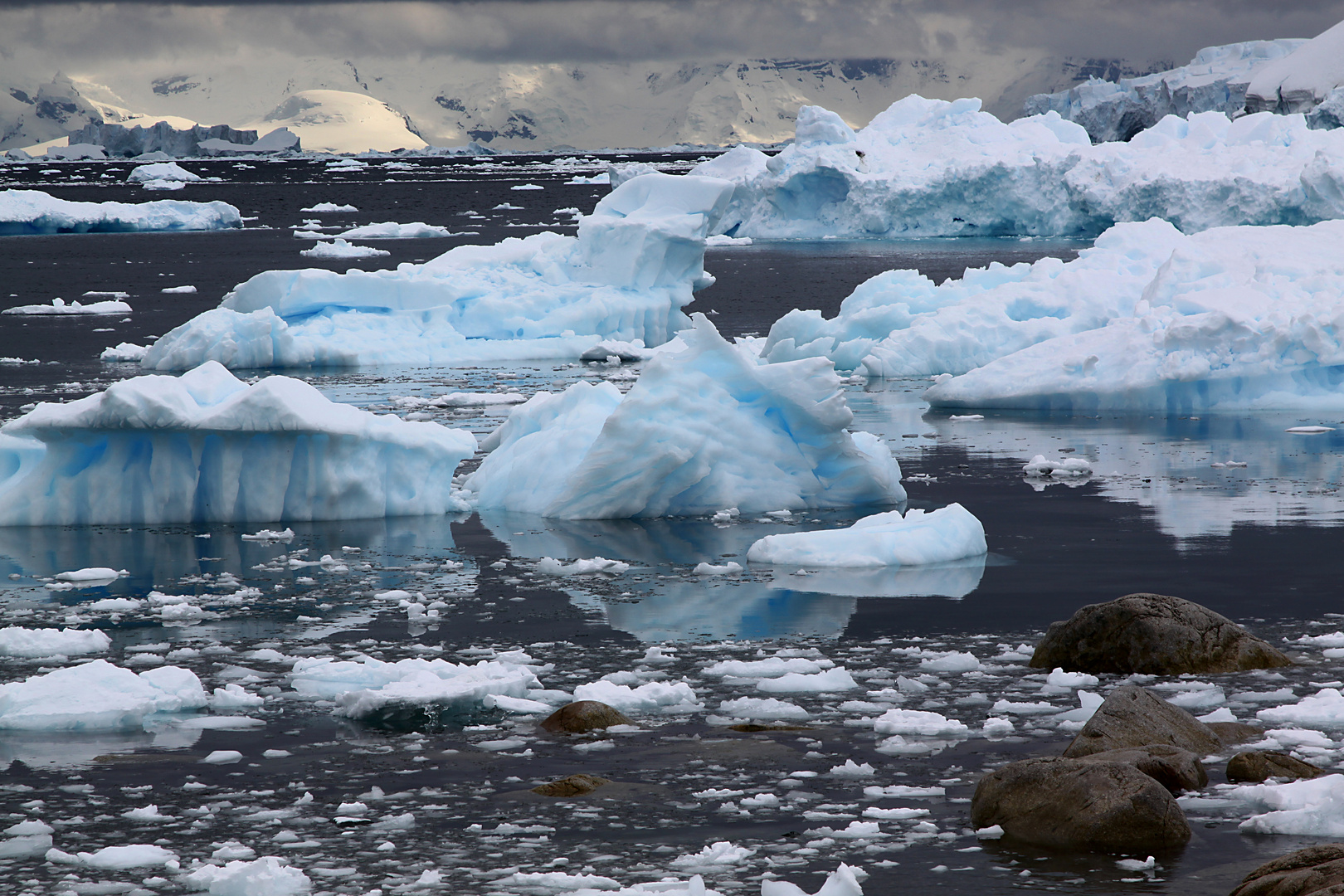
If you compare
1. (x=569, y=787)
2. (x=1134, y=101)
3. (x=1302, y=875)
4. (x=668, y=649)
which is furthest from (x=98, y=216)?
(x=1302, y=875)

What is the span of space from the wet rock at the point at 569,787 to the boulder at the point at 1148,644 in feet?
8.51

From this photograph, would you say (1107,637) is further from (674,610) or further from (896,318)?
(896,318)

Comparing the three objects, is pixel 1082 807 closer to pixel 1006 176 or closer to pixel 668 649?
pixel 668 649

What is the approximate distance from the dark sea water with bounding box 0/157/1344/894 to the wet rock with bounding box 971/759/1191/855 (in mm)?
79

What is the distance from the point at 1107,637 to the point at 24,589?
5988mm

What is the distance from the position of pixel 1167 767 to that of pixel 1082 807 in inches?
22.1

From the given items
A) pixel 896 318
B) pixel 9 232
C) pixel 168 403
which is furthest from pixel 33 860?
pixel 9 232

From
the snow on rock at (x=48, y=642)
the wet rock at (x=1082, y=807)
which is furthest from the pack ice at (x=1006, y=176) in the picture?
the wet rock at (x=1082, y=807)

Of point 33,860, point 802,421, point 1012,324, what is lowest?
point 33,860

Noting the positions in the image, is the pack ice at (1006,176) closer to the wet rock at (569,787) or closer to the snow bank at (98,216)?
the snow bank at (98,216)

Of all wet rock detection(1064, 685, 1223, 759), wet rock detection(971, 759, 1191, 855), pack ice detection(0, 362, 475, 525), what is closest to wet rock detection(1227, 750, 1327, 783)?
wet rock detection(1064, 685, 1223, 759)

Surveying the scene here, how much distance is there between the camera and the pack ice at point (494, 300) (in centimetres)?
2017

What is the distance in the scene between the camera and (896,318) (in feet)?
64.5

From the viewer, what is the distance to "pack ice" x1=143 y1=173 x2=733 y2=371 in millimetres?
20172
